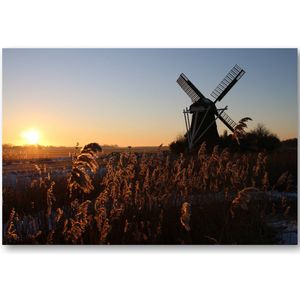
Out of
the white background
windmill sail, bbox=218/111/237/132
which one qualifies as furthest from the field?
windmill sail, bbox=218/111/237/132

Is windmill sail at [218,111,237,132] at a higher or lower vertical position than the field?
higher

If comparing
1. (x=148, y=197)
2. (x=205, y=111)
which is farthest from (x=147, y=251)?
(x=205, y=111)

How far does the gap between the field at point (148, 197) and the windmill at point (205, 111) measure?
18 centimetres

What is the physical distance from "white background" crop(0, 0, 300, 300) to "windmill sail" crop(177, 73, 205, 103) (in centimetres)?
34

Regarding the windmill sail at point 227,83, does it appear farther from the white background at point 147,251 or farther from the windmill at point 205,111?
the white background at point 147,251

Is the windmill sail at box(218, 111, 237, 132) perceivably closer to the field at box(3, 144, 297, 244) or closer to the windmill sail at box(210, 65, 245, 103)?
the windmill sail at box(210, 65, 245, 103)

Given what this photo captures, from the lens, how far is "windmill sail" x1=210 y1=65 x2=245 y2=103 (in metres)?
4.53

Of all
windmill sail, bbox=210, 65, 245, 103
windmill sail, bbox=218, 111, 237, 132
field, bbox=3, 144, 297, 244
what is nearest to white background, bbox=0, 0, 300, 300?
field, bbox=3, 144, 297, 244

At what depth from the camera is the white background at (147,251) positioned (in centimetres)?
458

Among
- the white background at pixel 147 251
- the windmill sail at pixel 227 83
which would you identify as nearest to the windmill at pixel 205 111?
the windmill sail at pixel 227 83
